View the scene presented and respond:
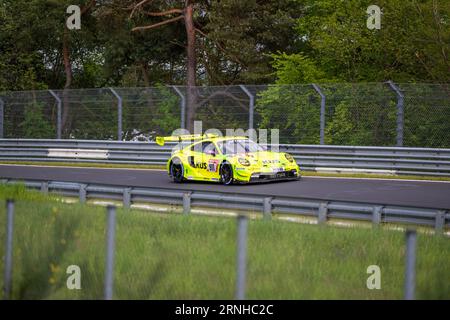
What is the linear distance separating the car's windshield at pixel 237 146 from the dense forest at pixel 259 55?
13.5ft

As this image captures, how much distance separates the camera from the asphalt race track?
1612 cm

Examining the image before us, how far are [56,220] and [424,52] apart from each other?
24.0m

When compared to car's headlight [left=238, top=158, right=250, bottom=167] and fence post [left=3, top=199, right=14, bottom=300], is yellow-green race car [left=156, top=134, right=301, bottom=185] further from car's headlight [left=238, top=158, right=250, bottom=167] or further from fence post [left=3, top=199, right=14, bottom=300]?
fence post [left=3, top=199, right=14, bottom=300]

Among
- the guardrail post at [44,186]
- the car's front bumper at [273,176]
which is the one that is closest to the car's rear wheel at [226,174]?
the car's front bumper at [273,176]

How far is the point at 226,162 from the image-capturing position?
728 inches

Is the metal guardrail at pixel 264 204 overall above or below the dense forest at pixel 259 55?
below

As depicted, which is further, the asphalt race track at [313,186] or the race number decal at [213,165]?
the race number decal at [213,165]

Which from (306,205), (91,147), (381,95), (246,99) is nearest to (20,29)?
(91,147)

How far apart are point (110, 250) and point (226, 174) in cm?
1210

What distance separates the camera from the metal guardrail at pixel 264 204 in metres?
11.8

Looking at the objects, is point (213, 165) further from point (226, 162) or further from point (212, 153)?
point (226, 162)

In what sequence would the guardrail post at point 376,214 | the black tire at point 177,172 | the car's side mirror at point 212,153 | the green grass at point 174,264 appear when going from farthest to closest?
the black tire at point 177,172, the car's side mirror at point 212,153, the guardrail post at point 376,214, the green grass at point 174,264

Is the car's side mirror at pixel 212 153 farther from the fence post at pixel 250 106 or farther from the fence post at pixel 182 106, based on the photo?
the fence post at pixel 182 106
